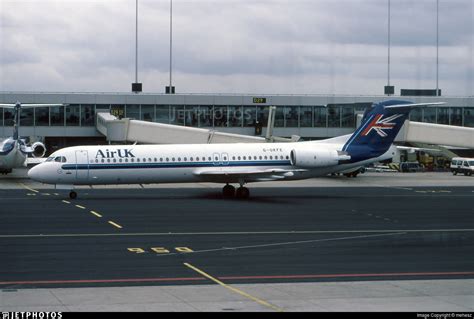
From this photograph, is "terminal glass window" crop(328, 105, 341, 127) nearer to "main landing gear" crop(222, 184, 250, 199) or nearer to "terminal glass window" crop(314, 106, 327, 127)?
"terminal glass window" crop(314, 106, 327, 127)

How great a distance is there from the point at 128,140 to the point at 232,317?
63.9 m

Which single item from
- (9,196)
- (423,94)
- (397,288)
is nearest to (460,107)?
(423,94)

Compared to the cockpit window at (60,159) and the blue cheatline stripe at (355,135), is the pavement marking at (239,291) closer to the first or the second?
the cockpit window at (60,159)

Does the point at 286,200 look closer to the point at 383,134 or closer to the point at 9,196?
the point at 383,134

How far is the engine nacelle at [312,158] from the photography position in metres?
50.4

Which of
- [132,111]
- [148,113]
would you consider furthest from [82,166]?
[148,113]

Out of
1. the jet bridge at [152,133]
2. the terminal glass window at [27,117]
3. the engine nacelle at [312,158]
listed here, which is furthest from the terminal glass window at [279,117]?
the engine nacelle at [312,158]

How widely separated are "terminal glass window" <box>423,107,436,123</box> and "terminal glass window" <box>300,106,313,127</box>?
12.9 meters

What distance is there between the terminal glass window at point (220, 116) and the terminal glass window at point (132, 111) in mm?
8116

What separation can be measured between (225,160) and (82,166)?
8.38m

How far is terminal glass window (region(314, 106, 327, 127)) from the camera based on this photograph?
3610 inches

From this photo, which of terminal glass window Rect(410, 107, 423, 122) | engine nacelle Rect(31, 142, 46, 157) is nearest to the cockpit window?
engine nacelle Rect(31, 142, 46, 157)

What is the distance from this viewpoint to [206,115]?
90250mm

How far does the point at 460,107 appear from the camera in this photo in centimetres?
9419
